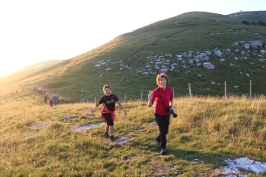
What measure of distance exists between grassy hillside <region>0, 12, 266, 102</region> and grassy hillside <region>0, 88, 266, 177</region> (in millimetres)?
23486

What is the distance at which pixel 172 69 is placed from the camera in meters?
52.8

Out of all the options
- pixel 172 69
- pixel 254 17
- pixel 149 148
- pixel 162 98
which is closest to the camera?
pixel 162 98

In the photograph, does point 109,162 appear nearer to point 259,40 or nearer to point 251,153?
point 251,153

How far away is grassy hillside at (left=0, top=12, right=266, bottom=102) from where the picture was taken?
44.7 m

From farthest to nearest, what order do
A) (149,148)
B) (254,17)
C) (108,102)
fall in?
(254,17), (108,102), (149,148)

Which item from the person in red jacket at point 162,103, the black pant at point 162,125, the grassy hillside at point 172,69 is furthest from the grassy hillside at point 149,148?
the grassy hillside at point 172,69

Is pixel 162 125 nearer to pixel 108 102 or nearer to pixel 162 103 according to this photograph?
pixel 162 103

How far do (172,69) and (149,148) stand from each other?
44.7 metres

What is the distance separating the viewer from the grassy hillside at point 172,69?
147ft

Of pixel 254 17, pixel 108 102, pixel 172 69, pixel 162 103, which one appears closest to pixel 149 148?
pixel 162 103

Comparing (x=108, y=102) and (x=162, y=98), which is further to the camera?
(x=108, y=102)

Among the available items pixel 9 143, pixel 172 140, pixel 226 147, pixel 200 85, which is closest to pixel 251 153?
pixel 226 147

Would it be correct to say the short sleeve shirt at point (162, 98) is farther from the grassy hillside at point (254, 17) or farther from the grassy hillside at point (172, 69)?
the grassy hillside at point (254, 17)

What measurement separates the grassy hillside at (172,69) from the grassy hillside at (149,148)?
23.5 m
